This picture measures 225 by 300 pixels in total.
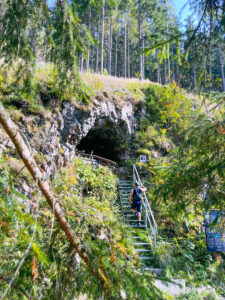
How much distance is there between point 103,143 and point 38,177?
1188 centimetres

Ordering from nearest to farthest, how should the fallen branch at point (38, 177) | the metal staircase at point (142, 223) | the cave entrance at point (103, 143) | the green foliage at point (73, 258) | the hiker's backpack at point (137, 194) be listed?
the fallen branch at point (38, 177) → the green foliage at point (73, 258) → the metal staircase at point (142, 223) → the hiker's backpack at point (137, 194) → the cave entrance at point (103, 143)

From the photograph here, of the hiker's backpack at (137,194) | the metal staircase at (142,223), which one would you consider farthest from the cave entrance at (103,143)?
the hiker's backpack at (137,194)

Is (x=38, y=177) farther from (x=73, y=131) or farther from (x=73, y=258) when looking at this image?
(x=73, y=131)

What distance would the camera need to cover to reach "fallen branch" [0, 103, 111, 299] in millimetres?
1325

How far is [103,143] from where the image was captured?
1327cm

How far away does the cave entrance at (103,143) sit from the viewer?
12297 mm

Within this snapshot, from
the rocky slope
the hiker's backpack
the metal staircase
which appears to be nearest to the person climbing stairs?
the metal staircase

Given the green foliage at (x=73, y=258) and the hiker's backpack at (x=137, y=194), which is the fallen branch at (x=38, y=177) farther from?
the hiker's backpack at (x=137, y=194)

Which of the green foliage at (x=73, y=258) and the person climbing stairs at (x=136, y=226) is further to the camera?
the person climbing stairs at (x=136, y=226)

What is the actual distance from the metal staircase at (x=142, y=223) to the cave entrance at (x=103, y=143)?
2.09m

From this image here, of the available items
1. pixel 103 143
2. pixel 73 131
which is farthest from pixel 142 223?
pixel 103 143

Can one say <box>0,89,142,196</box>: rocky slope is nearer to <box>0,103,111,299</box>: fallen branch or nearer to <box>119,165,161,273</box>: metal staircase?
<box>119,165,161,273</box>: metal staircase

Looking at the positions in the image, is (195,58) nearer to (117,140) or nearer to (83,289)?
(83,289)

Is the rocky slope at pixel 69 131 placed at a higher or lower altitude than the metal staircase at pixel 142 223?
higher
